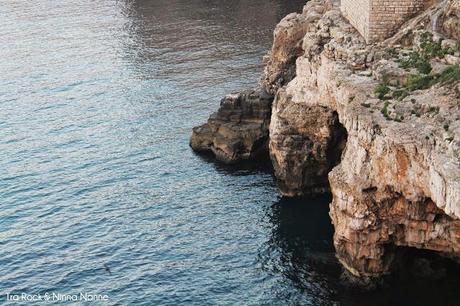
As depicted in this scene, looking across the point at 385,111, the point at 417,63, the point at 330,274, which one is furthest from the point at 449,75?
the point at 330,274

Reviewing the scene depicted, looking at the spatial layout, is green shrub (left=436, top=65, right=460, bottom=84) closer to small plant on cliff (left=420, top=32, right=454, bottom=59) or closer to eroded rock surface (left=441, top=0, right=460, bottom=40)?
small plant on cliff (left=420, top=32, right=454, bottom=59)

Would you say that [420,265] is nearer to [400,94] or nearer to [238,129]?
[400,94]

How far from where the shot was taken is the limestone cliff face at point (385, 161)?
37.9 m

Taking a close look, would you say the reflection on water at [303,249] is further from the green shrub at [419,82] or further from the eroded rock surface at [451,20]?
the eroded rock surface at [451,20]

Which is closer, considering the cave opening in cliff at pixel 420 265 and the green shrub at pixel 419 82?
the green shrub at pixel 419 82

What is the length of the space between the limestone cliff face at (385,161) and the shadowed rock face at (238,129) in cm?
1317

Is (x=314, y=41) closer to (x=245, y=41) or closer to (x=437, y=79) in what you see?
(x=437, y=79)

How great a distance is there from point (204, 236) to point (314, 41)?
57.0 feet

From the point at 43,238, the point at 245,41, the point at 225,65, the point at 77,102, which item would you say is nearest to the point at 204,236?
the point at 43,238

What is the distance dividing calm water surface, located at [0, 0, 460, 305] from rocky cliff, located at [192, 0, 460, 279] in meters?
4.61

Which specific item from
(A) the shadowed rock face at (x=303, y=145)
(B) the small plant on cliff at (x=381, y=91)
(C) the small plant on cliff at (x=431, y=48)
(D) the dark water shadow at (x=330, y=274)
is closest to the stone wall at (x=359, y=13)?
(C) the small plant on cliff at (x=431, y=48)

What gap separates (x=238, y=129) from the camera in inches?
2653

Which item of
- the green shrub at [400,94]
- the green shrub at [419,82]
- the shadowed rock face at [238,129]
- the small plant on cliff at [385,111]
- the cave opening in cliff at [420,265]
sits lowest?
the cave opening in cliff at [420,265]

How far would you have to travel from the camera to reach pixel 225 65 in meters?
91.6
